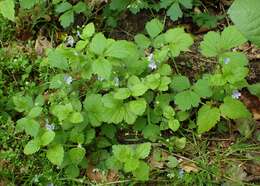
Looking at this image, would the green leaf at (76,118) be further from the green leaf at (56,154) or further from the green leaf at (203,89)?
the green leaf at (203,89)

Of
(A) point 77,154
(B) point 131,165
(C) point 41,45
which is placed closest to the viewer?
(B) point 131,165

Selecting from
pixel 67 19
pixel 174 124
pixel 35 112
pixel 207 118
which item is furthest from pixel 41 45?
pixel 207 118

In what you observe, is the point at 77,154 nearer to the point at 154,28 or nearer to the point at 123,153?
the point at 123,153

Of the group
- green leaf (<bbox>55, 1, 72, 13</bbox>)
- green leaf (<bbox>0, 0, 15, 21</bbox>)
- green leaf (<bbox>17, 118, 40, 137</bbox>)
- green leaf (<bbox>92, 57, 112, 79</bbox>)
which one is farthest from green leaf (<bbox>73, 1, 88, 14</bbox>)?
green leaf (<bbox>17, 118, 40, 137</bbox>)

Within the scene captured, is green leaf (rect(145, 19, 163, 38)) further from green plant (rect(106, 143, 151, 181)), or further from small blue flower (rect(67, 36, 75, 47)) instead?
green plant (rect(106, 143, 151, 181))

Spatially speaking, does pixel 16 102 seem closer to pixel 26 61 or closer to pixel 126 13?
pixel 26 61

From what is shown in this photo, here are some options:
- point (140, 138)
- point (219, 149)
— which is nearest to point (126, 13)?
point (140, 138)
